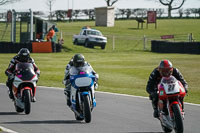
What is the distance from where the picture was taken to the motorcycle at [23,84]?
36.6 feet

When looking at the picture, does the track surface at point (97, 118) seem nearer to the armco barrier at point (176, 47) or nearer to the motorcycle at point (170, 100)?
the motorcycle at point (170, 100)

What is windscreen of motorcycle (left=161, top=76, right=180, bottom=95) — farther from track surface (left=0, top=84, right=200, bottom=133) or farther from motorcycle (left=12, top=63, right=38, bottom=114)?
motorcycle (left=12, top=63, right=38, bottom=114)

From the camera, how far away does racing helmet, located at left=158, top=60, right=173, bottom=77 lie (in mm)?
8961

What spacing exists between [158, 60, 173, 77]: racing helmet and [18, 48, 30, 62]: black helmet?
3.60m

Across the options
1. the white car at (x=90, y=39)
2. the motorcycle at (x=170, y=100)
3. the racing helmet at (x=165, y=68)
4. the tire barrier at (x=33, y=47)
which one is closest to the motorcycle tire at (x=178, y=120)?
the motorcycle at (x=170, y=100)

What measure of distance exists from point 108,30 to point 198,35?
11.2 metres

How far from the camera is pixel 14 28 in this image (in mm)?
39656

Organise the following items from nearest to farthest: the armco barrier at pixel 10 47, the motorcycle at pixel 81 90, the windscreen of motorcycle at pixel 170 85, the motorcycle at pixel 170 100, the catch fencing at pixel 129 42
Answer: the motorcycle at pixel 170 100
the windscreen of motorcycle at pixel 170 85
the motorcycle at pixel 81 90
the armco barrier at pixel 10 47
the catch fencing at pixel 129 42

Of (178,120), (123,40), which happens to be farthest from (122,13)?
(178,120)

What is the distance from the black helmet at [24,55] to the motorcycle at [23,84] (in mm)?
170

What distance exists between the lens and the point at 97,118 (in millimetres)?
10781

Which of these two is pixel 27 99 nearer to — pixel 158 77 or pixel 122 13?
pixel 158 77

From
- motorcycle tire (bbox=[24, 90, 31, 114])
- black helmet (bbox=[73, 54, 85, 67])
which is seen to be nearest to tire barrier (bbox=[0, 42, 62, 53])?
motorcycle tire (bbox=[24, 90, 31, 114])

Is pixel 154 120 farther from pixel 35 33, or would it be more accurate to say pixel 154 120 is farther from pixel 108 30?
pixel 108 30
